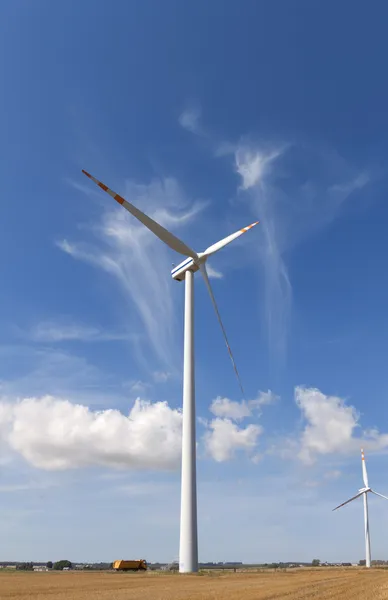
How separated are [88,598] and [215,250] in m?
54.1

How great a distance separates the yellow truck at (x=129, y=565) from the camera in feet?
301

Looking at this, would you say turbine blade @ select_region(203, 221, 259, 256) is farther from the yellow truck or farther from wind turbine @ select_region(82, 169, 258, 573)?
the yellow truck

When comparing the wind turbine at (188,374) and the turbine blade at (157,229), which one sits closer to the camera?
the wind turbine at (188,374)

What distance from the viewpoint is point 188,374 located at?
204ft

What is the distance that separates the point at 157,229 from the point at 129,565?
210 feet

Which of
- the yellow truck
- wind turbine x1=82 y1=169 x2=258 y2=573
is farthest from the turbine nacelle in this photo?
the yellow truck

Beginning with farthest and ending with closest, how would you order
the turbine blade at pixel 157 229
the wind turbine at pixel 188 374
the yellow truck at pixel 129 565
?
the yellow truck at pixel 129 565, the turbine blade at pixel 157 229, the wind turbine at pixel 188 374

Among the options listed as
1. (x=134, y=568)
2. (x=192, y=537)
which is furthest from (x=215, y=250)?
(x=134, y=568)

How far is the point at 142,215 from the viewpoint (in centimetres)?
6838

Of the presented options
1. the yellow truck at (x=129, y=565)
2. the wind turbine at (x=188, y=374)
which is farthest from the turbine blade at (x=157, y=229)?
the yellow truck at (x=129, y=565)

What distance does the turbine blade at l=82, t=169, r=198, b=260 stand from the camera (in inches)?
2515

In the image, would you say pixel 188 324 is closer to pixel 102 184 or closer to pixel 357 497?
pixel 102 184

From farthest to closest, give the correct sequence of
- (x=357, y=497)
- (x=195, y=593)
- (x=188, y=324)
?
(x=357, y=497) → (x=188, y=324) → (x=195, y=593)

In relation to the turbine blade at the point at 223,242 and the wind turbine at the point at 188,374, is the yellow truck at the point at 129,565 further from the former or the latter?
the turbine blade at the point at 223,242
